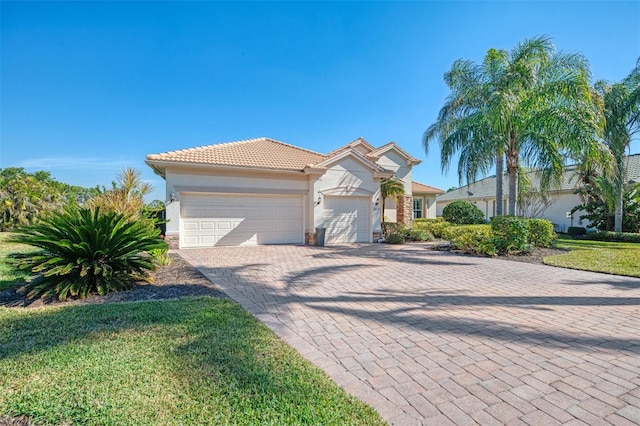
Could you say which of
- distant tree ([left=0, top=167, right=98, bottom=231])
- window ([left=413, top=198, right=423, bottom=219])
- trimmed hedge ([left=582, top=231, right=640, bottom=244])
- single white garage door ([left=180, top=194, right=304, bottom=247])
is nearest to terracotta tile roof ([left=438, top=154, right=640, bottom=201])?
trimmed hedge ([left=582, top=231, right=640, bottom=244])

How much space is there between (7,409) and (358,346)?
130 inches

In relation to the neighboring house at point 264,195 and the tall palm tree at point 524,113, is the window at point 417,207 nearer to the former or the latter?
the neighboring house at point 264,195

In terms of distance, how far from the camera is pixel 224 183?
Answer: 47.1 feet

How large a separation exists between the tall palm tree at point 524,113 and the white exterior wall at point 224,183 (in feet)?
23.5

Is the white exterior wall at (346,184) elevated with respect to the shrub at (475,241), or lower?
elevated

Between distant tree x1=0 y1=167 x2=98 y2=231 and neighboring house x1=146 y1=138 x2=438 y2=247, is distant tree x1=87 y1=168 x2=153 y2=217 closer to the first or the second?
neighboring house x1=146 y1=138 x2=438 y2=247

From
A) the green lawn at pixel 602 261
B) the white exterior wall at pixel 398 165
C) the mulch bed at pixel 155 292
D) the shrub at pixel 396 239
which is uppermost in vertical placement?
the white exterior wall at pixel 398 165

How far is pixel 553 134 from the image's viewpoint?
37.8 ft

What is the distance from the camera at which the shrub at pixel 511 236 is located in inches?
454

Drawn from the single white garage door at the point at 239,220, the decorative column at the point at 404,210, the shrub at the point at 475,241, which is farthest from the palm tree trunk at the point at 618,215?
the single white garage door at the point at 239,220

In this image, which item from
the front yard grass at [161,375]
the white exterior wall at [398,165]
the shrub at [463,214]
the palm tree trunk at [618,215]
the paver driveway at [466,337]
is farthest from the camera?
the white exterior wall at [398,165]

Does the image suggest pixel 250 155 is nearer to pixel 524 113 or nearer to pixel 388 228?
pixel 388 228

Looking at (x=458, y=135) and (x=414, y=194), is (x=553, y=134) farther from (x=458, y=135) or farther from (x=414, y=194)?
(x=414, y=194)

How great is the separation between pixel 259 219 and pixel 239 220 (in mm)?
976
